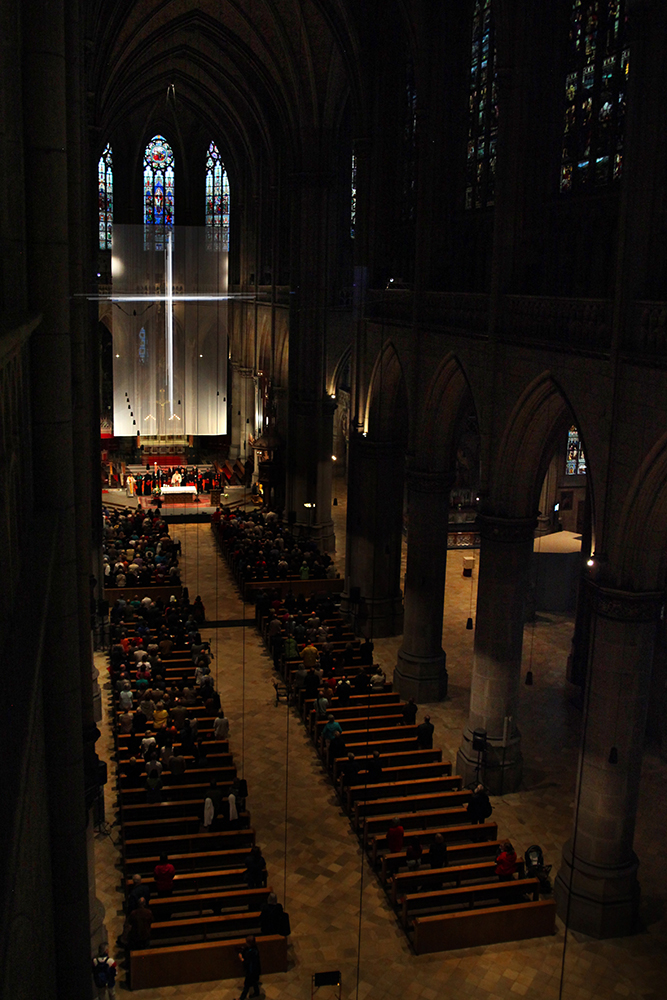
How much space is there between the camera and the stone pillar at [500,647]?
18.1m

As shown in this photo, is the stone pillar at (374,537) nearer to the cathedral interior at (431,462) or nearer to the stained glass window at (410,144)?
the cathedral interior at (431,462)

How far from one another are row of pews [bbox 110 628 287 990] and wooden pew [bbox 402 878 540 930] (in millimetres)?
2002

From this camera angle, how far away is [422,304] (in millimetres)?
21625

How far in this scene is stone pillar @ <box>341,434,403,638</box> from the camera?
2575 centimetres

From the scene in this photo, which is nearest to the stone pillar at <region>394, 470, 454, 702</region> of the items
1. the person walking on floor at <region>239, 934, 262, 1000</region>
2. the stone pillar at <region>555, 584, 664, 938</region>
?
the stone pillar at <region>555, 584, 664, 938</region>

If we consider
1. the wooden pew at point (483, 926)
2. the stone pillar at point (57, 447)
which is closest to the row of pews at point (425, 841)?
the wooden pew at point (483, 926)

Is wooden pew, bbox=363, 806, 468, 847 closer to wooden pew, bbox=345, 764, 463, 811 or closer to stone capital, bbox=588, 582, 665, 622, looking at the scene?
wooden pew, bbox=345, 764, 463, 811

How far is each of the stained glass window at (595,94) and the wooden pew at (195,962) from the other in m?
12.3

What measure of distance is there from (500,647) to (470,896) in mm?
5075

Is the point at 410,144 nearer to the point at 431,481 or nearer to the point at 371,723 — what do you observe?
the point at 431,481

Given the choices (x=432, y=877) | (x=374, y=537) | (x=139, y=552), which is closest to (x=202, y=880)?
(x=432, y=877)

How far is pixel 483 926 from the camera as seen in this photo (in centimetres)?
1398

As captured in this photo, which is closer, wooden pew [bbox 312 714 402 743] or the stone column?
wooden pew [bbox 312 714 402 743]

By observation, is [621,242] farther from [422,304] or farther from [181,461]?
[181,461]
